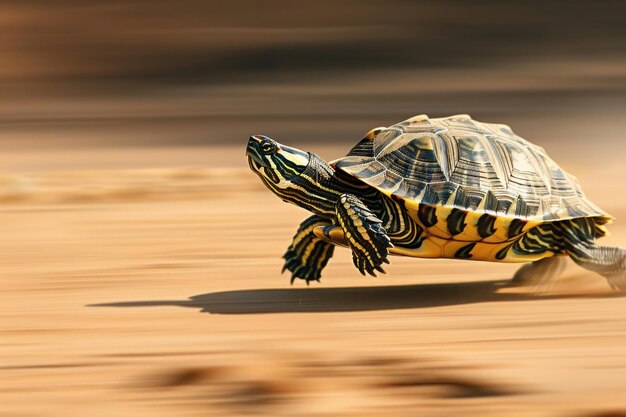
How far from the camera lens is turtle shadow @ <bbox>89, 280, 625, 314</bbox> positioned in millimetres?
4430

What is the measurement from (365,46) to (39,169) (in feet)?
21.4

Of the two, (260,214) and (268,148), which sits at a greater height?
(260,214)

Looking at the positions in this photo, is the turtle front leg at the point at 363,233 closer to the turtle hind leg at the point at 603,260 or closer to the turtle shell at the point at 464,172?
the turtle shell at the point at 464,172

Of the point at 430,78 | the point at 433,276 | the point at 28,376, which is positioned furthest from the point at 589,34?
the point at 28,376

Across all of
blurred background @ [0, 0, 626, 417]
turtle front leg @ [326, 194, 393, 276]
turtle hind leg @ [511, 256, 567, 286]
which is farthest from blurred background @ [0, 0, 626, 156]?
turtle front leg @ [326, 194, 393, 276]

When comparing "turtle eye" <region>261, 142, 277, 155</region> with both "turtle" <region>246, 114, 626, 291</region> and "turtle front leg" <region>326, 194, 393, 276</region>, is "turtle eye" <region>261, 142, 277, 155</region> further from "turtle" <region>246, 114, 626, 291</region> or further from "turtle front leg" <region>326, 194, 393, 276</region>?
"turtle front leg" <region>326, 194, 393, 276</region>

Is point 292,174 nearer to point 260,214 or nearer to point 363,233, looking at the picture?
point 363,233

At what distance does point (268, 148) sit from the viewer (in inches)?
172

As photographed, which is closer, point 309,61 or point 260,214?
point 260,214

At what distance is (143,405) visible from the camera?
304cm

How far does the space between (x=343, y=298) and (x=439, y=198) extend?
722 millimetres

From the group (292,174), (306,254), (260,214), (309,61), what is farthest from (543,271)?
(309,61)

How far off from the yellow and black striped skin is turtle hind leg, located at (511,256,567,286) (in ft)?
0.79

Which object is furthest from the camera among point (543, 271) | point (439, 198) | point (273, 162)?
point (543, 271)
